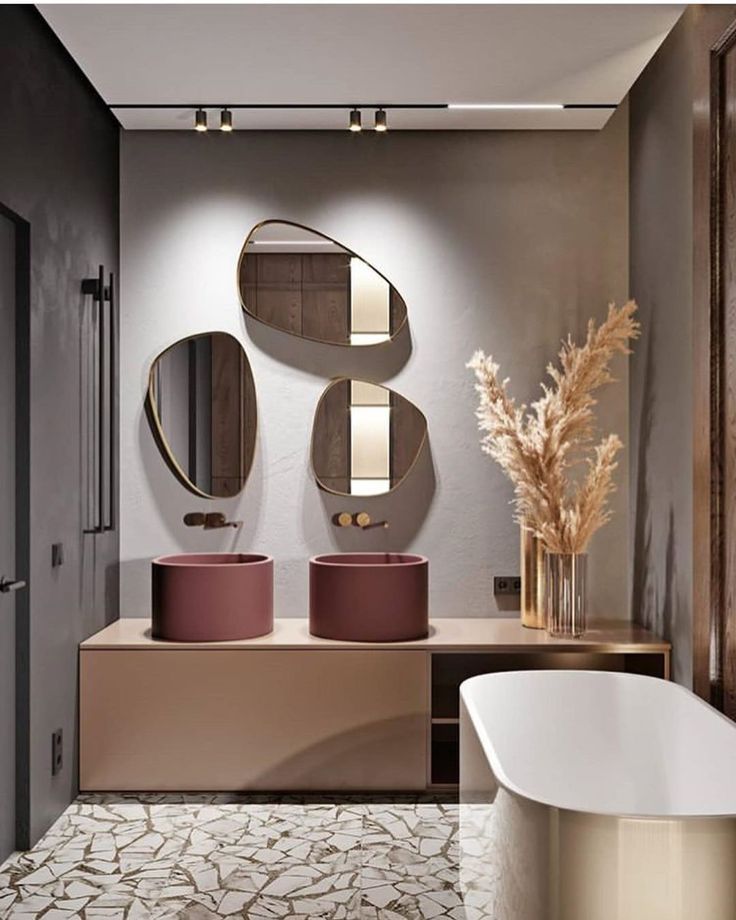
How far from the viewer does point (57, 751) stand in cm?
320

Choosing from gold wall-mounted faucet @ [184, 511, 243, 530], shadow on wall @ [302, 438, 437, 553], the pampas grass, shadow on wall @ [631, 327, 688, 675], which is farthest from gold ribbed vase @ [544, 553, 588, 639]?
gold wall-mounted faucet @ [184, 511, 243, 530]

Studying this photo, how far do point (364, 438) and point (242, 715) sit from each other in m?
1.16

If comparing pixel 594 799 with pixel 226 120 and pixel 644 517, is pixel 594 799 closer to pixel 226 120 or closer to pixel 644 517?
pixel 644 517

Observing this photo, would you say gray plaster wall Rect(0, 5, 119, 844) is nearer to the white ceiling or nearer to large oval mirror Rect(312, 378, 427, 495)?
the white ceiling

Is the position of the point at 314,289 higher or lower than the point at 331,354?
higher

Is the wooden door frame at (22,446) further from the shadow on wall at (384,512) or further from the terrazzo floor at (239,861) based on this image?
the shadow on wall at (384,512)

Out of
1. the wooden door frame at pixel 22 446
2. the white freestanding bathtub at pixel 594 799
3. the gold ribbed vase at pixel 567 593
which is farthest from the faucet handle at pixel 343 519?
the wooden door frame at pixel 22 446

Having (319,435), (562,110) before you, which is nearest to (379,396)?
(319,435)

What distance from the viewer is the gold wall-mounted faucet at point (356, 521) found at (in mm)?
3887

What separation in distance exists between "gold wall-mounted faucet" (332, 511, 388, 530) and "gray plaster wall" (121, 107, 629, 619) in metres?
0.04

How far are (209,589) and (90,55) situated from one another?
179cm

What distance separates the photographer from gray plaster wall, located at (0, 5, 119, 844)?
289 centimetres

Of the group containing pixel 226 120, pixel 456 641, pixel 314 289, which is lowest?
pixel 456 641

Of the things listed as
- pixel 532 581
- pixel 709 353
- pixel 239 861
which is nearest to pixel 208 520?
pixel 532 581
